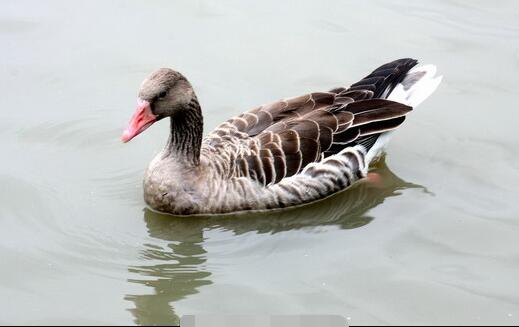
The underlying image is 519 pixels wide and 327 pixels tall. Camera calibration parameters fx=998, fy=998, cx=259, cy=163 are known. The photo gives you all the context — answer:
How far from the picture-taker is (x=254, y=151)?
10250 mm

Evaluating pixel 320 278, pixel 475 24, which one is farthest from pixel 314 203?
pixel 475 24

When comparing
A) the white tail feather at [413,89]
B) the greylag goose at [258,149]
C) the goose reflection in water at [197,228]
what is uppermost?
the white tail feather at [413,89]

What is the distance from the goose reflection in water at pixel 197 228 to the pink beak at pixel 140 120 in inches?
40.1

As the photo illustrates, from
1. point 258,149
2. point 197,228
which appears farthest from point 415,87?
point 197,228

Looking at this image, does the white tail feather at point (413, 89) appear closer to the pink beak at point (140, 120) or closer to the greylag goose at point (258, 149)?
the greylag goose at point (258, 149)

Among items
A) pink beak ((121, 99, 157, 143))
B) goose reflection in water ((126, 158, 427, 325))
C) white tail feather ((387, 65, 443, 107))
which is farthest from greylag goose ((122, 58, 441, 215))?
white tail feather ((387, 65, 443, 107))

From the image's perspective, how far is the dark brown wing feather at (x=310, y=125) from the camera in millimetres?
10250

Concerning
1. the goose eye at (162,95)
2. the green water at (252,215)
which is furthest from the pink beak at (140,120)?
the green water at (252,215)

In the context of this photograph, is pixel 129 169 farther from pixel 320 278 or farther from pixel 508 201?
pixel 508 201

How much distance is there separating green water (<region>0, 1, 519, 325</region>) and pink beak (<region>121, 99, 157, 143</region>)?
1.00 metres

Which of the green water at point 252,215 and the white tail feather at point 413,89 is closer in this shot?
the green water at point 252,215

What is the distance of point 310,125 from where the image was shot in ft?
34.5

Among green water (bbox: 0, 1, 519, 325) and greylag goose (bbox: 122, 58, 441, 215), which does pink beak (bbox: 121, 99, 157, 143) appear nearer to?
greylag goose (bbox: 122, 58, 441, 215)

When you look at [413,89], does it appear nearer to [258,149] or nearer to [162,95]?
[258,149]
